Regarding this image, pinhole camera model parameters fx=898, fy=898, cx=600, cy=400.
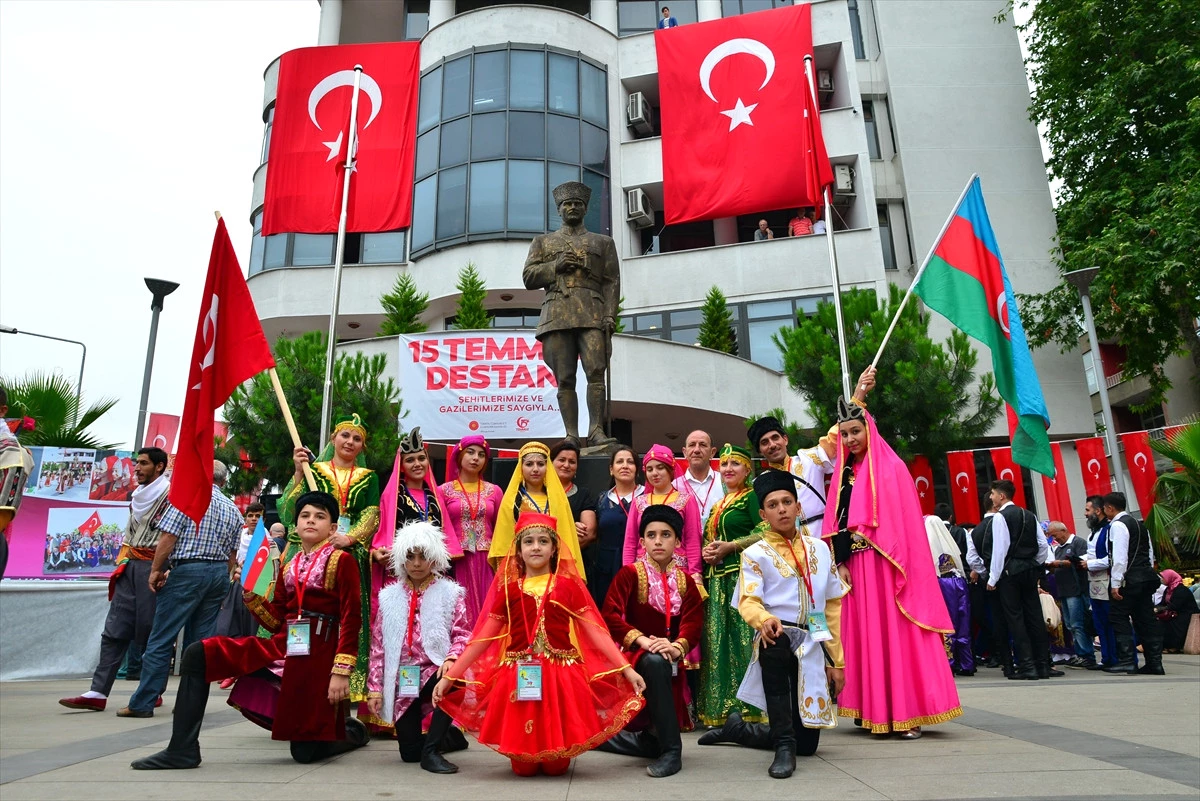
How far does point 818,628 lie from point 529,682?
151 cm

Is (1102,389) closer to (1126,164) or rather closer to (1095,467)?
(1095,467)

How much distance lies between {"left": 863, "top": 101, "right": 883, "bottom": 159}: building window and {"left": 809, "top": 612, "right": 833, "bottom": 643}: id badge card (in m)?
24.1

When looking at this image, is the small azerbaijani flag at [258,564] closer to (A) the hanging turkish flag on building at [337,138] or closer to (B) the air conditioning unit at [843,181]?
(A) the hanging turkish flag on building at [337,138]

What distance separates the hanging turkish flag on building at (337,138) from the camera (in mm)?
23062

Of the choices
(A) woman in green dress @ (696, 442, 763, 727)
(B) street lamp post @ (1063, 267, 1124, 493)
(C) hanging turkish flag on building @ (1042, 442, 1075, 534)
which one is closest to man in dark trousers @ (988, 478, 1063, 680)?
(A) woman in green dress @ (696, 442, 763, 727)

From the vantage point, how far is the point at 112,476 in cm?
1230

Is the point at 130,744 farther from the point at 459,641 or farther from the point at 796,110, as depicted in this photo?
the point at 796,110

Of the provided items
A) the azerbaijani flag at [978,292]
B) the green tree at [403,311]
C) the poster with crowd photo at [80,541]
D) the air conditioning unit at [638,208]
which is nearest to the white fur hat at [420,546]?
the azerbaijani flag at [978,292]

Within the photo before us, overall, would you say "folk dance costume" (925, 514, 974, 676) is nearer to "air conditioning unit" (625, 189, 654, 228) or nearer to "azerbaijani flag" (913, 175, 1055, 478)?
"azerbaijani flag" (913, 175, 1055, 478)

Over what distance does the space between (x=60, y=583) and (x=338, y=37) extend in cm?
2154

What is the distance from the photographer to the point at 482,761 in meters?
4.81

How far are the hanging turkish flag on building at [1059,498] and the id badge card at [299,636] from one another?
1730 cm

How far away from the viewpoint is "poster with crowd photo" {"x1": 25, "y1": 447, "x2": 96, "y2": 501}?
11.9 m

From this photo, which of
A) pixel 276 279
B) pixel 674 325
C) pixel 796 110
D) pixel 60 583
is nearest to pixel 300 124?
pixel 276 279
